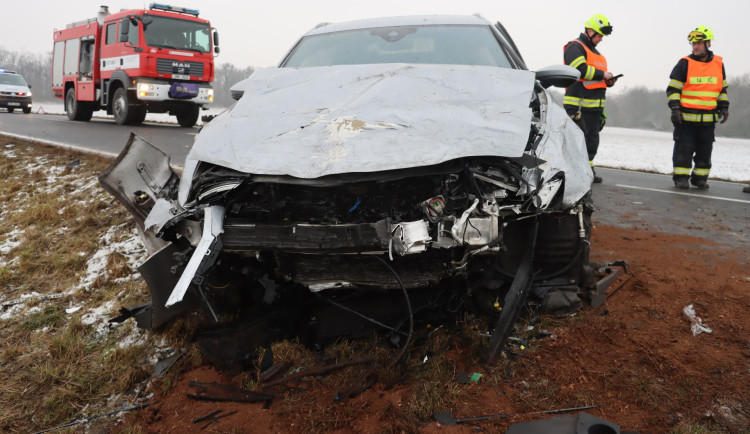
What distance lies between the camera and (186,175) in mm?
2428

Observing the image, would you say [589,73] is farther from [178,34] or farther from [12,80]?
[12,80]

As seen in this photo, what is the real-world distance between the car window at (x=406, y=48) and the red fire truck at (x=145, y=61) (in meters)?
9.10

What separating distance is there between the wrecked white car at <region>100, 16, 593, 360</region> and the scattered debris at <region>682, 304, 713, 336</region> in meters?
0.53

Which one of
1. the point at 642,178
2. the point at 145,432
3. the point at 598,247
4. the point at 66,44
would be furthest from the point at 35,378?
the point at 66,44

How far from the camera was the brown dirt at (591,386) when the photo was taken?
6.57ft

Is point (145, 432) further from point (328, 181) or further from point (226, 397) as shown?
point (328, 181)

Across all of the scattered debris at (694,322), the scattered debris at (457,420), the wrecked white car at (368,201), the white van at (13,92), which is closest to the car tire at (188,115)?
the white van at (13,92)

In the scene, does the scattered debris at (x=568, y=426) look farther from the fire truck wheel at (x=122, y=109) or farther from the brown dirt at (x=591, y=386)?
the fire truck wheel at (x=122, y=109)

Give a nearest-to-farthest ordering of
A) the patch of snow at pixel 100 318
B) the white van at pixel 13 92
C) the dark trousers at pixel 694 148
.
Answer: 1. the patch of snow at pixel 100 318
2. the dark trousers at pixel 694 148
3. the white van at pixel 13 92

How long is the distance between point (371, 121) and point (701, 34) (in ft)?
20.3

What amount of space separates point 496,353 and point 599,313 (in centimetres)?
81

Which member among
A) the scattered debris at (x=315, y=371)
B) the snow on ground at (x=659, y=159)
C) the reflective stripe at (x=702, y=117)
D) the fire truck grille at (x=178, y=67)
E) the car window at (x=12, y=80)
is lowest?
the scattered debris at (x=315, y=371)

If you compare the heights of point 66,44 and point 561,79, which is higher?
point 66,44

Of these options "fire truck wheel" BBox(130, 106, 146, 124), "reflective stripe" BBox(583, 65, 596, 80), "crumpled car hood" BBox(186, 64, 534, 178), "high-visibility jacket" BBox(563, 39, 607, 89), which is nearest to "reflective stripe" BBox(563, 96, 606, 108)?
"high-visibility jacket" BBox(563, 39, 607, 89)
